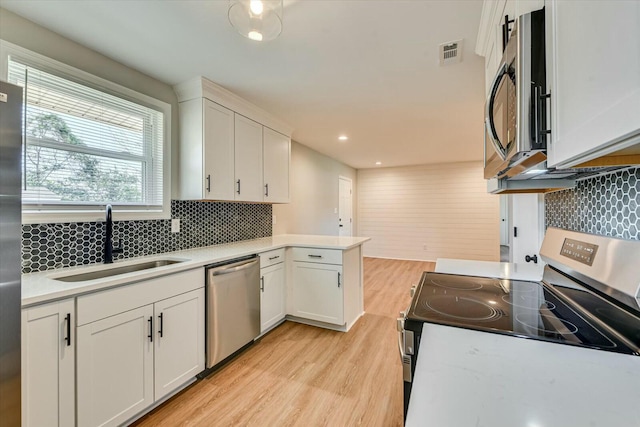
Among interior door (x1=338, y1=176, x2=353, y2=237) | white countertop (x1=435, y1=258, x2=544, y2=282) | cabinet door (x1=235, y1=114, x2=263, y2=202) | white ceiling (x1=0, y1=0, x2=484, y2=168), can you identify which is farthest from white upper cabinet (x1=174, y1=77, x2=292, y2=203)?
interior door (x1=338, y1=176, x2=353, y2=237)

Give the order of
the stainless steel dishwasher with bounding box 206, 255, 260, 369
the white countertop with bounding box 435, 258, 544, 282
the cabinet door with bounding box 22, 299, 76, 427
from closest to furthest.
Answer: the cabinet door with bounding box 22, 299, 76, 427, the white countertop with bounding box 435, 258, 544, 282, the stainless steel dishwasher with bounding box 206, 255, 260, 369

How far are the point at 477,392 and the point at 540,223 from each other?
1.91m

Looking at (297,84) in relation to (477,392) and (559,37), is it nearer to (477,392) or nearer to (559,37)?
(559,37)

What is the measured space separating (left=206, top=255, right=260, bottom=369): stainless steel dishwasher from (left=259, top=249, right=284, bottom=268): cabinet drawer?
100 millimetres

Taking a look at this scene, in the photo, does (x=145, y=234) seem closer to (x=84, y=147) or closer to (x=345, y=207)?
(x=84, y=147)

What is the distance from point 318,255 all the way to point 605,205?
6.95 feet

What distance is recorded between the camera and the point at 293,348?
250 centimetres

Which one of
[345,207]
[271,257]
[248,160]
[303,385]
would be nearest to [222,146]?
[248,160]

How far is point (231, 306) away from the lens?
220cm

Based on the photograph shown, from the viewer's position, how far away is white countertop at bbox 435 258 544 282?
1531 mm

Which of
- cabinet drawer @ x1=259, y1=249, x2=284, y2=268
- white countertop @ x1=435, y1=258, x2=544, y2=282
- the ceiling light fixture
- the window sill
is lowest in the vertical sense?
cabinet drawer @ x1=259, y1=249, x2=284, y2=268

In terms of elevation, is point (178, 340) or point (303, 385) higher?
point (178, 340)

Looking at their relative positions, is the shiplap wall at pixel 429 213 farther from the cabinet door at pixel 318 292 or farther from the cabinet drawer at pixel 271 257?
the cabinet drawer at pixel 271 257

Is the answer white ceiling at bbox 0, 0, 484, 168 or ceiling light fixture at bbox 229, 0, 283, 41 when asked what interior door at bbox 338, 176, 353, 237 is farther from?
ceiling light fixture at bbox 229, 0, 283, 41
